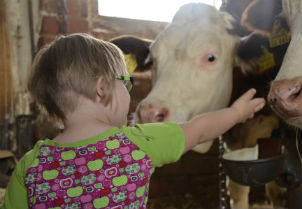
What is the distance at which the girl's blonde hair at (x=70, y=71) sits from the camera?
2.32 feet

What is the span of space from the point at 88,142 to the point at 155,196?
187cm

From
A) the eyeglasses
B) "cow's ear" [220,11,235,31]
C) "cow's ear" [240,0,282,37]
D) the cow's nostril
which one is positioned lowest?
the cow's nostril

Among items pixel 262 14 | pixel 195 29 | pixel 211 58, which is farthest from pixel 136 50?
pixel 262 14

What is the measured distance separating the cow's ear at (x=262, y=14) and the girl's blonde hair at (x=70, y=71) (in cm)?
86

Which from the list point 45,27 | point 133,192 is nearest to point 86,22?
point 45,27

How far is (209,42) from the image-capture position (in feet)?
4.92

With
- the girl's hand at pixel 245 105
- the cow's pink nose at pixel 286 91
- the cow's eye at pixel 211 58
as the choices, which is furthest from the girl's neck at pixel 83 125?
the cow's eye at pixel 211 58

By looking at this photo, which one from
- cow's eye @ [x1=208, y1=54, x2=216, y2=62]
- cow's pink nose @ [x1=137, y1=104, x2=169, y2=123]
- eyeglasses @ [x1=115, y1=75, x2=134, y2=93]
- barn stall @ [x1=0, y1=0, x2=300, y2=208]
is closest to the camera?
eyeglasses @ [x1=115, y1=75, x2=134, y2=93]

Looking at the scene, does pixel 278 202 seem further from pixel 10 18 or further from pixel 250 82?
pixel 10 18

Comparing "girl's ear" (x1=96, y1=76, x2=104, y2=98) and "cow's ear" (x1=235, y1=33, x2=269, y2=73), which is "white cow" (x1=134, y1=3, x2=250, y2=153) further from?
"girl's ear" (x1=96, y1=76, x2=104, y2=98)

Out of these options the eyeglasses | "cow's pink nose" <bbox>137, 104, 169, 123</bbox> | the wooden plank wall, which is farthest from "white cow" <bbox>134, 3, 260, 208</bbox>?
the wooden plank wall

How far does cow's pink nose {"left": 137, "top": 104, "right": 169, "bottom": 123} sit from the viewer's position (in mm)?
1264

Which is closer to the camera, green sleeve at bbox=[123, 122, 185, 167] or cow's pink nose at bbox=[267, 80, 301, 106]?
green sleeve at bbox=[123, 122, 185, 167]

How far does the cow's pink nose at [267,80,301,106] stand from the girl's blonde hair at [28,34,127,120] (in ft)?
1.58
